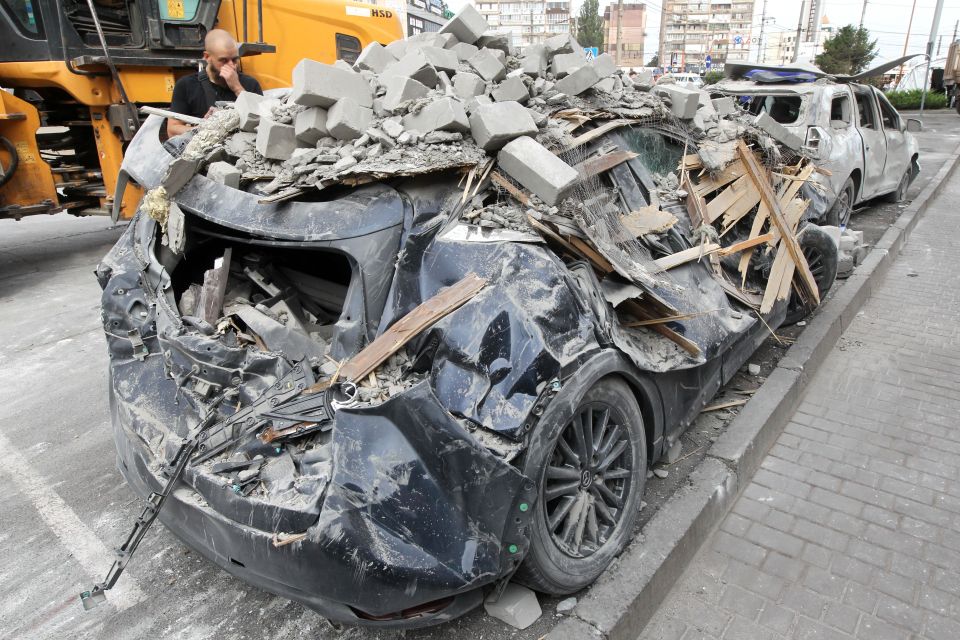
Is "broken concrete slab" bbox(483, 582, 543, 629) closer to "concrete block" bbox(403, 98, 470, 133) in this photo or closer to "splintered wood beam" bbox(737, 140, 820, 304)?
"concrete block" bbox(403, 98, 470, 133)

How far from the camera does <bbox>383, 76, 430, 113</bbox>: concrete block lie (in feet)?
10.9

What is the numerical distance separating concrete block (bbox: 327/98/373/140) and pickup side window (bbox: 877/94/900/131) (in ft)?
28.2

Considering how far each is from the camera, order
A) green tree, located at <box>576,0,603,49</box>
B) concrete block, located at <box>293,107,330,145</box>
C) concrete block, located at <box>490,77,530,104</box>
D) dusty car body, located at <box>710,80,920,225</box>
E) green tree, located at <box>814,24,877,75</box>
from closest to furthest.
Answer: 1. concrete block, located at <box>293,107,330,145</box>
2. concrete block, located at <box>490,77,530,104</box>
3. dusty car body, located at <box>710,80,920,225</box>
4. green tree, located at <box>814,24,877,75</box>
5. green tree, located at <box>576,0,603,49</box>

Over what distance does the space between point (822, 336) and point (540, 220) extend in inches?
126

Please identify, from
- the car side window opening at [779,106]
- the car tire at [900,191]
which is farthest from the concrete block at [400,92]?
the car tire at [900,191]

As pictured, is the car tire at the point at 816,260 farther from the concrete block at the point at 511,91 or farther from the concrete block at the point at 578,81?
the concrete block at the point at 511,91

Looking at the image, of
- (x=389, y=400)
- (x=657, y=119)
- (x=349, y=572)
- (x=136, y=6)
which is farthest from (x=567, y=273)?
(x=136, y=6)

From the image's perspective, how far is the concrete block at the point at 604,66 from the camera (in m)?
4.23

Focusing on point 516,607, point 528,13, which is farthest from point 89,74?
point 528,13

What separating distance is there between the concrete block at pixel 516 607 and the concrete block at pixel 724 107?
4010mm

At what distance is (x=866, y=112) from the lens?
28.2 ft

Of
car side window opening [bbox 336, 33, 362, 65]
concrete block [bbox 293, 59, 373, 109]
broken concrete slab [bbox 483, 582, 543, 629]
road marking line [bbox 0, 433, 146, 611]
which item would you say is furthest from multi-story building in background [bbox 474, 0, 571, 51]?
broken concrete slab [bbox 483, 582, 543, 629]

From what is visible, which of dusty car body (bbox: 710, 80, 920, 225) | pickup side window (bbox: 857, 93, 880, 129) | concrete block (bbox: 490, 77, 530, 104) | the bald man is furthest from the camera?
pickup side window (bbox: 857, 93, 880, 129)

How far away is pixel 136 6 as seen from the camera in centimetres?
730
